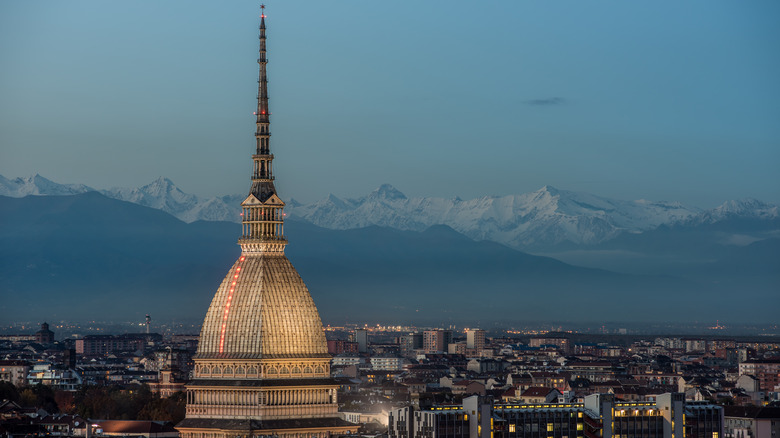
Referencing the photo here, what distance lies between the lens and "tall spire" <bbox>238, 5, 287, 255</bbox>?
72312 millimetres

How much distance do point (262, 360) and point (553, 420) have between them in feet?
75.1

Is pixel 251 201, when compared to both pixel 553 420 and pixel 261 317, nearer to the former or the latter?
pixel 261 317

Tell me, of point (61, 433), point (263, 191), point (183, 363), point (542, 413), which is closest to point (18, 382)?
point (183, 363)

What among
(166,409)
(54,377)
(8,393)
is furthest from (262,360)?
(54,377)

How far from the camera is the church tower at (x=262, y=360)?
7044 centimetres

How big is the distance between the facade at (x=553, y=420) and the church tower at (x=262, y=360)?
14385 mm

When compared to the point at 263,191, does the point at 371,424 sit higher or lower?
lower

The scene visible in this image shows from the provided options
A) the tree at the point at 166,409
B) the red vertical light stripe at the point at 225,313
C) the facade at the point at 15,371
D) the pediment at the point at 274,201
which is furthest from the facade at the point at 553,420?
the facade at the point at 15,371

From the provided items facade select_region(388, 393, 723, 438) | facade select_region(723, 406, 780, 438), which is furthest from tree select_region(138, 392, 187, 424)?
facade select_region(723, 406, 780, 438)

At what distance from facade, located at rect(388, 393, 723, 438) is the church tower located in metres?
14.4

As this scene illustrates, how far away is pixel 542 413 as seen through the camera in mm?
89625

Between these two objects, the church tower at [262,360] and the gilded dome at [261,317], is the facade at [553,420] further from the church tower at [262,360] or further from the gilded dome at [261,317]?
the gilded dome at [261,317]

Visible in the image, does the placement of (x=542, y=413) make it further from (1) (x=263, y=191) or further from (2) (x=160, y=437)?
(2) (x=160, y=437)

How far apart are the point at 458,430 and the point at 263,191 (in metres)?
18.2
